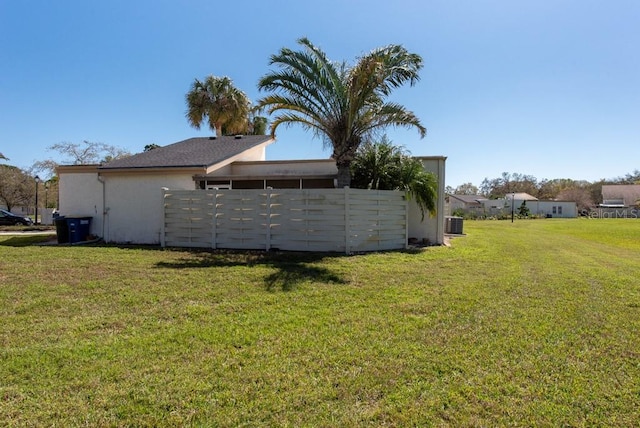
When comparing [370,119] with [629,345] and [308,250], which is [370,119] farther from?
[629,345]

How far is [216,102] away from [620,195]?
84427mm

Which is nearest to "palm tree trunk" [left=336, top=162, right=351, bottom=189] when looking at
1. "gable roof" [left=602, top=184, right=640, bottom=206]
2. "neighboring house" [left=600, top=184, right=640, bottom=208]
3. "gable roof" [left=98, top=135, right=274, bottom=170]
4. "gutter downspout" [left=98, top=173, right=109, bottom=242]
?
"gable roof" [left=98, top=135, right=274, bottom=170]

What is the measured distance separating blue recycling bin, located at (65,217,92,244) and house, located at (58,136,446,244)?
0.28 meters

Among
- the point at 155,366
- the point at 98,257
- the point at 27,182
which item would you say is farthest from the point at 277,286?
the point at 27,182

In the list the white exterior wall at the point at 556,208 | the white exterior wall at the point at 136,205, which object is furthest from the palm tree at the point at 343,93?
the white exterior wall at the point at 556,208

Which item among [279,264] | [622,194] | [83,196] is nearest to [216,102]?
[83,196]

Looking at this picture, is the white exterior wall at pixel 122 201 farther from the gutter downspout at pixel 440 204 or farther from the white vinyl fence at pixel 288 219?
the gutter downspout at pixel 440 204

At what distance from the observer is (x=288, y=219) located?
36.7ft

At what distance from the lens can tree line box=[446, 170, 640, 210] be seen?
79062 mm

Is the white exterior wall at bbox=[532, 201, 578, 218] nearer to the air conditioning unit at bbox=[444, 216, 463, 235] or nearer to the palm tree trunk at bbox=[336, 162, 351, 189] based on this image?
the air conditioning unit at bbox=[444, 216, 463, 235]

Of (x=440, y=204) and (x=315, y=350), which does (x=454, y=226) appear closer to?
(x=440, y=204)

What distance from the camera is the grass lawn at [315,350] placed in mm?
2867

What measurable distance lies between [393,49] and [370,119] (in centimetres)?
217

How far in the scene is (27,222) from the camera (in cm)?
2542
